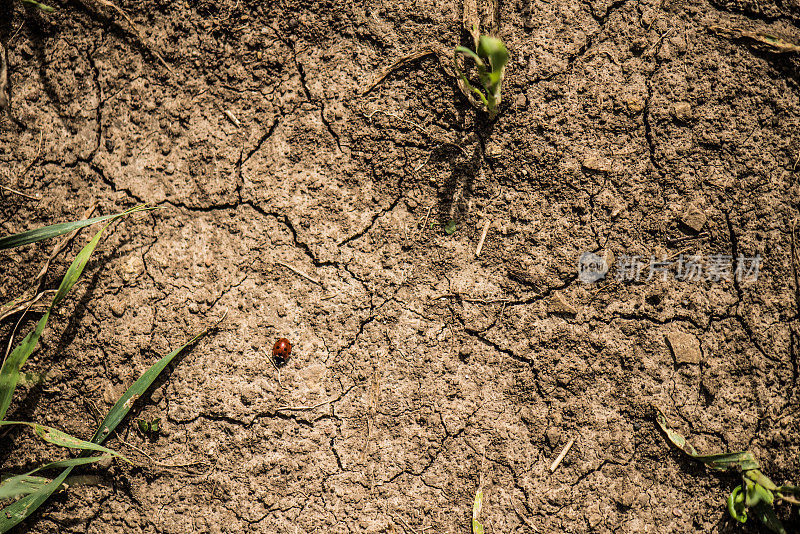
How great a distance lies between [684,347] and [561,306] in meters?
0.50

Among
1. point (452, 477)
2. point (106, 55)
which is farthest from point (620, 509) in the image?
point (106, 55)

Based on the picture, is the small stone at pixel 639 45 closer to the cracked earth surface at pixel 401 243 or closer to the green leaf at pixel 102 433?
the cracked earth surface at pixel 401 243

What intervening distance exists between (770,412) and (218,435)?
210 centimetres

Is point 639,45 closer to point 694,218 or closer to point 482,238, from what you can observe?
point 694,218

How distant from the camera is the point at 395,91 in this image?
1.90 metres

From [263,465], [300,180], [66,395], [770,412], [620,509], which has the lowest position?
[620,509]

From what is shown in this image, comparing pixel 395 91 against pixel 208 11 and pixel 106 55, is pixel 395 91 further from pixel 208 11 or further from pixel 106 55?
pixel 106 55

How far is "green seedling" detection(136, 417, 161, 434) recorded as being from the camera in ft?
6.03

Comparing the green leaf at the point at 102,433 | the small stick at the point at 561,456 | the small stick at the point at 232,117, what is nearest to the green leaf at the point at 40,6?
the small stick at the point at 232,117

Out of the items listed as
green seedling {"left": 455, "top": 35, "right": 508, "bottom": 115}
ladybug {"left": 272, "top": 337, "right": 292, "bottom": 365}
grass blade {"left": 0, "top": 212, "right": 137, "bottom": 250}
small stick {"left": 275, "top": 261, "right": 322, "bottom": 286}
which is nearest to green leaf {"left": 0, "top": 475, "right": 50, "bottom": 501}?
grass blade {"left": 0, "top": 212, "right": 137, "bottom": 250}

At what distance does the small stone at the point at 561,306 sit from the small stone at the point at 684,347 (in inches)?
14.9

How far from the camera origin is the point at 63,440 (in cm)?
179

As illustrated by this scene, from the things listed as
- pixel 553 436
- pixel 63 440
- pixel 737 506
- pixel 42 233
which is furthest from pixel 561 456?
pixel 42 233

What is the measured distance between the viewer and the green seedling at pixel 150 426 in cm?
184
